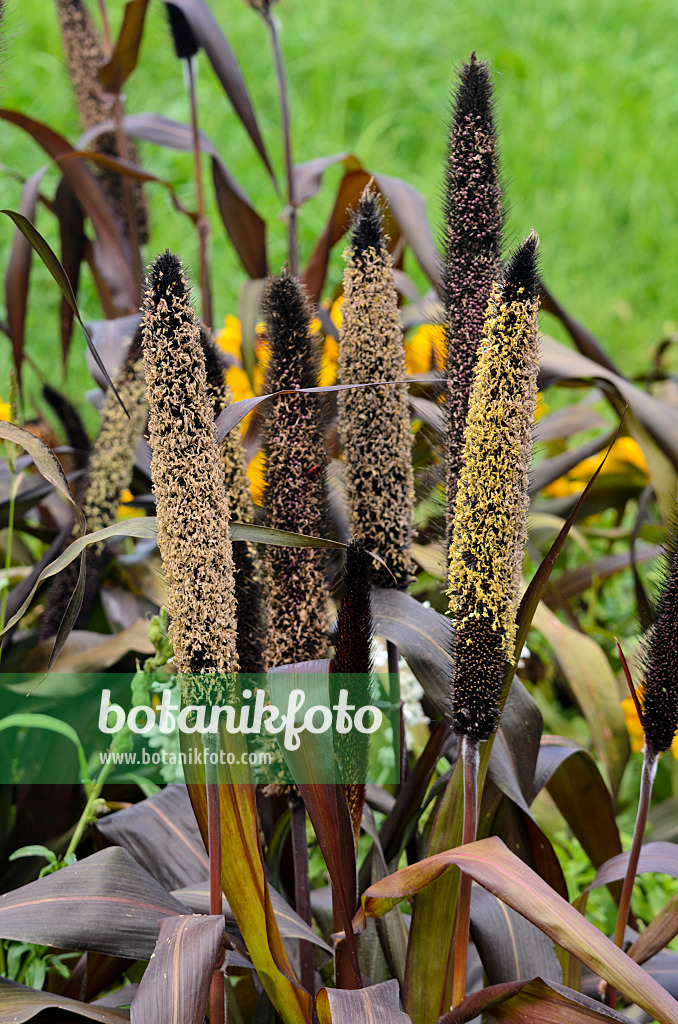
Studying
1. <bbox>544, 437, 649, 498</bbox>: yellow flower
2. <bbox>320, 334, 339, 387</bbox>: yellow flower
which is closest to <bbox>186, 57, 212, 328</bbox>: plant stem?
<bbox>320, 334, 339, 387</bbox>: yellow flower

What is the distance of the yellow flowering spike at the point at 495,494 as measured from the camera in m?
0.66

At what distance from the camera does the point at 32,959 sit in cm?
105

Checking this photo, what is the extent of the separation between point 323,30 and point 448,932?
15.2 ft

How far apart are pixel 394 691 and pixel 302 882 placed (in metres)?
0.22

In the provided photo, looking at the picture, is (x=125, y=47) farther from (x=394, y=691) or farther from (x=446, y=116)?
(x=446, y=116)

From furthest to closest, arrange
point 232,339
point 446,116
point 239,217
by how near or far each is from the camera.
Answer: point 446,116, point 232,339, point 239,217

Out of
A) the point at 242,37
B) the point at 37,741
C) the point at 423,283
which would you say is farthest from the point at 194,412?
the point at 242,37

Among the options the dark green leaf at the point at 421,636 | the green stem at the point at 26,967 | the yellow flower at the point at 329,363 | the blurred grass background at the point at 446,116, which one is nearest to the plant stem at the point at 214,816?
the dark green leaf at the point at 421,636

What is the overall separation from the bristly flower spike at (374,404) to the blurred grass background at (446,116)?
105 inches

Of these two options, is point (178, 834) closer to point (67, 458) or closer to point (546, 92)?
point (67, 458)

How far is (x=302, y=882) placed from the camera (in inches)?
35.9

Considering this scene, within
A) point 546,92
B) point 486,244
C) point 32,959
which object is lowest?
point 32,959

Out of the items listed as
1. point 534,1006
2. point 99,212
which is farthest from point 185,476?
point 99,212

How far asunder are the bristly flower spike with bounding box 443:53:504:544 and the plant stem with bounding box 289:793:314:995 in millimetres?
313
